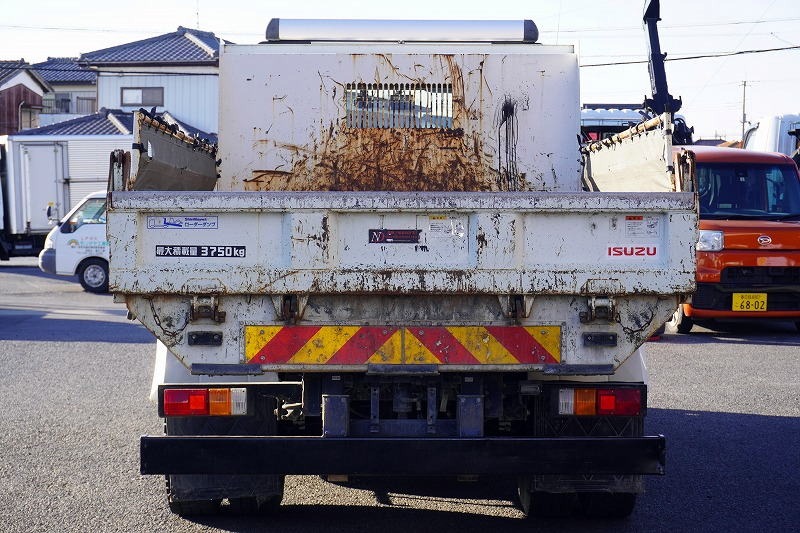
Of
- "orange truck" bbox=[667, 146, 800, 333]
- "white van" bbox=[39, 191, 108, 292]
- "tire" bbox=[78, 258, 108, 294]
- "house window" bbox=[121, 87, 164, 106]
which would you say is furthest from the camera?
"house window" bbox=[121, 87, 164, 106]

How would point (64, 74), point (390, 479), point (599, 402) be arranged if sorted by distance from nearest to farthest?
1. point (599, 402)
2. point (390, 479)
3. point (64, 74)

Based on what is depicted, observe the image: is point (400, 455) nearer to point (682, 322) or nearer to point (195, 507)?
point (195, 507)

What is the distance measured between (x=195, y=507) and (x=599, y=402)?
2.25m

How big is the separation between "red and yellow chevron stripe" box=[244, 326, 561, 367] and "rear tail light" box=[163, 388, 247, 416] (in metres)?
0.33

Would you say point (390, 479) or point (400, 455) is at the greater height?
point (400, 455)

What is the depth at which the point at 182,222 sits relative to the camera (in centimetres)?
473

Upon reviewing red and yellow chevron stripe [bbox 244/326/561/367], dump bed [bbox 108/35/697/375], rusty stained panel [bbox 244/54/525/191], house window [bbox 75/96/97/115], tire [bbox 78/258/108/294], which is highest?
house window [bbox 75/96/97/115]

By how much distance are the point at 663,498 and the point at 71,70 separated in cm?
Answer: 5900

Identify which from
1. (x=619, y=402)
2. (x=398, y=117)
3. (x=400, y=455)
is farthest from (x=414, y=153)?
(x=400, y=455)

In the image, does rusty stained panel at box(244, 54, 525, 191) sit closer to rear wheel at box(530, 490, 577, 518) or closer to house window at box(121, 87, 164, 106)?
→ rear wheel at box(530, 490, 577, 518)

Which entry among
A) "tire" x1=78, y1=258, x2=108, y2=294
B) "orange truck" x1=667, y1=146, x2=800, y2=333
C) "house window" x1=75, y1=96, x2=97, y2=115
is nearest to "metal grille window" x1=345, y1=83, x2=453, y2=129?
"orange truck" x1=667, y1=146, x2=800, y2=333

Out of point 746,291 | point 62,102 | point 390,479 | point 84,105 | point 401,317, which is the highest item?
point 62,102

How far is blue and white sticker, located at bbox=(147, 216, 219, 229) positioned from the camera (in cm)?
474

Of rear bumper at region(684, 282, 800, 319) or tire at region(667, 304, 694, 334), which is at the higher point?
rear bumper at region(684, 282, 800, 319)
